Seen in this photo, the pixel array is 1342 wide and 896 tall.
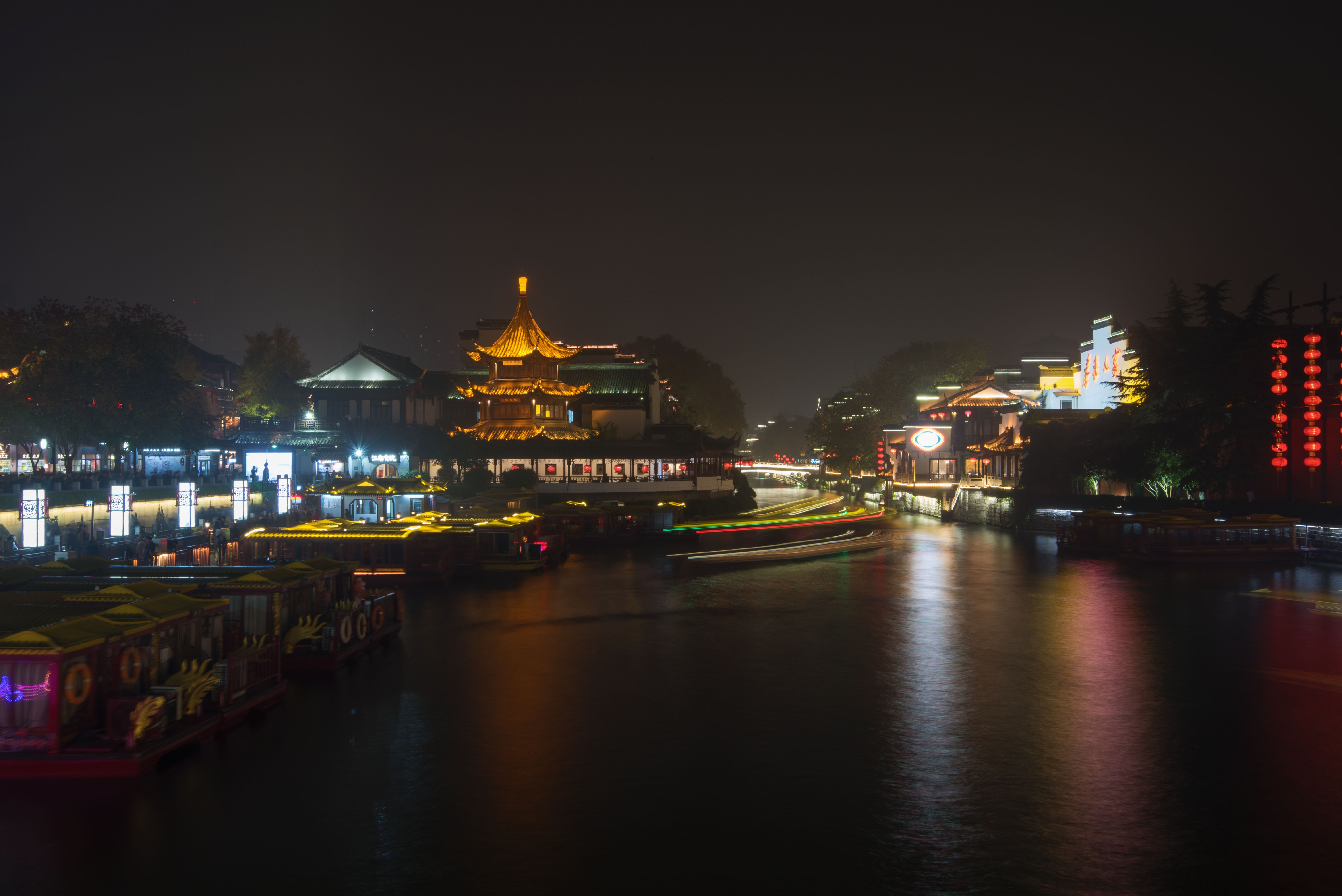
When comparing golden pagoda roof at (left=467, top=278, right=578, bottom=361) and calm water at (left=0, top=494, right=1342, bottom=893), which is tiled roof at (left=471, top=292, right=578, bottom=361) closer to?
golden pagoda roof at (left=467, top=278, right=578, bottom=361)

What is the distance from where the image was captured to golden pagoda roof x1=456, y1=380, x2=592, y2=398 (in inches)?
2594

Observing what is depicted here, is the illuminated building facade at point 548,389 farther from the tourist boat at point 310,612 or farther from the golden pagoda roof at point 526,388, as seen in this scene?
the tourist boat at point 310,612

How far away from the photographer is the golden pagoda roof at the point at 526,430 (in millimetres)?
64250

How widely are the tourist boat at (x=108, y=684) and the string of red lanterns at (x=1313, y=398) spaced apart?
3920cm

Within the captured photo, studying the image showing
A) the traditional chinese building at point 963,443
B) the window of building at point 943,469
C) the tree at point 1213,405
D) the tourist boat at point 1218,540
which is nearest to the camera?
the tourist boat at point 1218,540

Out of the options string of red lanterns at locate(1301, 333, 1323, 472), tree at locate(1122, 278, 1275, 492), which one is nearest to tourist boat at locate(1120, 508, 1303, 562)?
string of red lanterns at locate(1301, 333, 1323, 472)

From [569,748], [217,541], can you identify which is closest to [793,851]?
[569,748]

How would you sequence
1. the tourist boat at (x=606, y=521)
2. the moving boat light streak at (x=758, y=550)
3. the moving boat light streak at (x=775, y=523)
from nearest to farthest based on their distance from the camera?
the moving boat light streak at (x=758, y=550) < the tourist boat at (x=606, y=521) < the moving boat light streak at (x=775, y=523)

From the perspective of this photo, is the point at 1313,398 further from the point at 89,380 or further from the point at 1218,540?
the point at 89,380

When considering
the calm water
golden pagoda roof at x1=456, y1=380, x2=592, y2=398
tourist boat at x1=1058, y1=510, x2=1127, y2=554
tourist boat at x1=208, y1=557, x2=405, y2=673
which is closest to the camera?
the calm water

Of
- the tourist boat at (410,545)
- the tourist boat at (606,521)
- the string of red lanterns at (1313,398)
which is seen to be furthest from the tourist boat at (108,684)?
the string of red lanterns at (1313,398)

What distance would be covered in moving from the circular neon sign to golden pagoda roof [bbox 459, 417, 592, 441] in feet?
113

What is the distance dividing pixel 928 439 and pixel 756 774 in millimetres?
→ 76337

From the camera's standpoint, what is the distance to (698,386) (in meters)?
133
